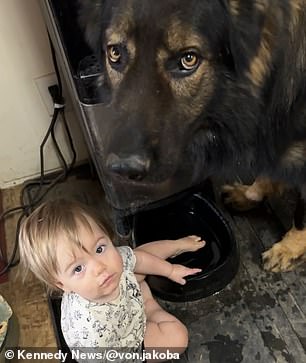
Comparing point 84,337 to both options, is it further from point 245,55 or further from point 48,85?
point 48,85

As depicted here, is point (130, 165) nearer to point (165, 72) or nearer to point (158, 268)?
point (165, 72)

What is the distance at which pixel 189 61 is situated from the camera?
1.03 metres

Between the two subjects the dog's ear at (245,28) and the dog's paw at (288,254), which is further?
the dog's paw at (288,254)

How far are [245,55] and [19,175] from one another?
1.01 m

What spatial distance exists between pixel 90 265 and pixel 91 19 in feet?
1.61

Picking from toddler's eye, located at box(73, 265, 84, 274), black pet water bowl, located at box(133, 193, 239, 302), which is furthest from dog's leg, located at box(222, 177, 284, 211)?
toddler's eye, located at box(73, 265, 84, 274)

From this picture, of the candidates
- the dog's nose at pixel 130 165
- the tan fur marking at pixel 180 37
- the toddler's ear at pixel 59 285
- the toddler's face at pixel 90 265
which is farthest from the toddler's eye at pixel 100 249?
the tan fur marking at pixel 180 37

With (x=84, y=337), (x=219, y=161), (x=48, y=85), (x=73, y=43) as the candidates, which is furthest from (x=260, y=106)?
(x=48, y=85)

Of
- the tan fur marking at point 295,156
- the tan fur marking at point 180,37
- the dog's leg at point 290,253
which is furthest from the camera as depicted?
the dog's leg at point 290,253

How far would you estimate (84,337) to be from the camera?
124 centimetres

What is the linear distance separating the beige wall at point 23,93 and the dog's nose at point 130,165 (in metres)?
0.67

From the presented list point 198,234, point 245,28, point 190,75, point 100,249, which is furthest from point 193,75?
point 198,234

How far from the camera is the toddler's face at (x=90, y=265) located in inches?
45.7

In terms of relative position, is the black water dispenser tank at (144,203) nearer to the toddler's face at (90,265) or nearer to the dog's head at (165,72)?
the dog's head at (165,72)
